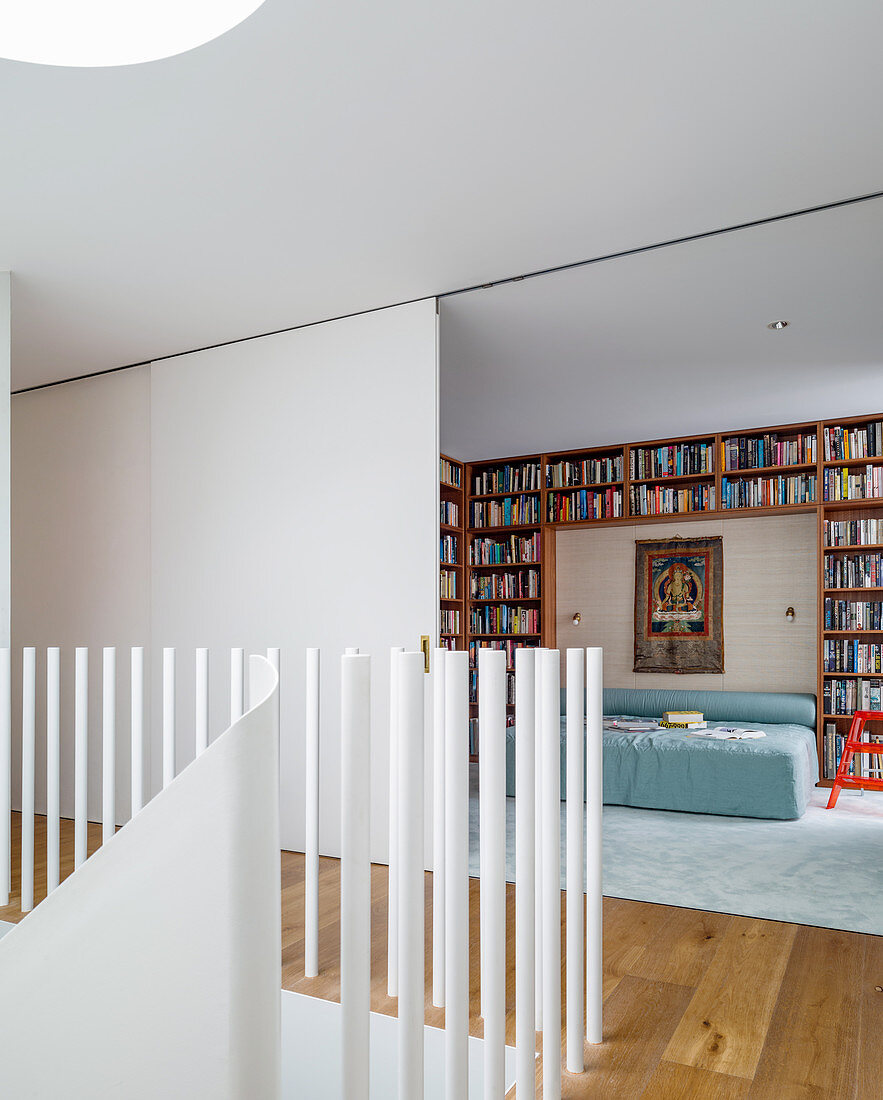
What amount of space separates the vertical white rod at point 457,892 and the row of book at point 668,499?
537 centimetres

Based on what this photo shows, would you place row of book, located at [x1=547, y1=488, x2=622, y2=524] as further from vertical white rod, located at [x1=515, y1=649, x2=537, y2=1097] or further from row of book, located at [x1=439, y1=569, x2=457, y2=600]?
vertical white rod, located at [x1=515, y1=649, x2=537, y2=1097]

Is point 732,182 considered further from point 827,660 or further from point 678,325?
point 827,660

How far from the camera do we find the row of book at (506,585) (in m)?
7.14

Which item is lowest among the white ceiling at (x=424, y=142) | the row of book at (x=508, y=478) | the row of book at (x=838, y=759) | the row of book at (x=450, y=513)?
the row of book at (x=838, y=759)

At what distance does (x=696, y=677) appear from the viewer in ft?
21.7

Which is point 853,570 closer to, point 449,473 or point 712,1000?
point 449,473

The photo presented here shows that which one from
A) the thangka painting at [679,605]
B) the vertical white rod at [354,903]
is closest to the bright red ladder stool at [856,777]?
the thangka painting at [679,605]

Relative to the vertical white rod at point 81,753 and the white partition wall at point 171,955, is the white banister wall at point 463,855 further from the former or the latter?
the vertical white rod at point 81,753

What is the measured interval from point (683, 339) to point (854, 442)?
236 centimetres

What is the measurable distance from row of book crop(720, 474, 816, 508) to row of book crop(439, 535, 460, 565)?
2.22m

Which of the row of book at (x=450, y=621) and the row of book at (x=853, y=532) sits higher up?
the row of book at (x=853, y=532)

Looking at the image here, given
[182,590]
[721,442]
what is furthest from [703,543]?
[182,590]

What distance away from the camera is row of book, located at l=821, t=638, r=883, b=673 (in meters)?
5.79

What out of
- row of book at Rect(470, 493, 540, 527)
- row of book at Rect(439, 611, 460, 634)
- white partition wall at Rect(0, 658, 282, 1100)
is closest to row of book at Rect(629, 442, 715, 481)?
row of book at Rect(470, 493, 540, 527)
